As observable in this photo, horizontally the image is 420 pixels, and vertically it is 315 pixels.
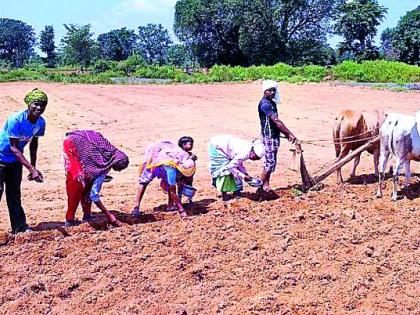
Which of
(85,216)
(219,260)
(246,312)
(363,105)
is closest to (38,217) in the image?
(85,216)

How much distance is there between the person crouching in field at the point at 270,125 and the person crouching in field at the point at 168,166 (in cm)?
127

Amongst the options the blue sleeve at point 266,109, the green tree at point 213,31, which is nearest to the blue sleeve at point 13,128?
the blue sleeve at point 266,109

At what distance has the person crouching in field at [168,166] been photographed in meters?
6.74

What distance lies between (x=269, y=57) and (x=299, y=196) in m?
44.7

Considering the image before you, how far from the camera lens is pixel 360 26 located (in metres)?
49.2

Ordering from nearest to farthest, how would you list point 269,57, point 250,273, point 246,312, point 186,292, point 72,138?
point 246,312, point 186,292, point 250,273, point 72,138, point 269,57

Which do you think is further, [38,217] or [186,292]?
[38,217]

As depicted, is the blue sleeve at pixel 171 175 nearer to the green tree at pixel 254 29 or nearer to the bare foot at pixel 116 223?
the bare foot at pixel 116 223

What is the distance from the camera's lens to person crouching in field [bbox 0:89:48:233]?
6016mm

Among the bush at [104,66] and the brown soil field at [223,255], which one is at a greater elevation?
the bush at [104,66]

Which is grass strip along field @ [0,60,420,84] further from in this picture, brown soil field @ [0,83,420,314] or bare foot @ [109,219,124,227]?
bare foot @ [109,219,124,227]

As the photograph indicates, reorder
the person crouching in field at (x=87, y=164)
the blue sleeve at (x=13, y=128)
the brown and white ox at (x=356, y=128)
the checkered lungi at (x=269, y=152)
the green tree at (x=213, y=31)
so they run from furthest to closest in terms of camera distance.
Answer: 1. the green tree at (x=213, y=31)
2. the brown and white ox at (x=356, y=128)
3. the checkered lungi at (x=269, y=152)
4. the person crouching in field at (x=87, y=164)
5. the blue sleeve at (x=13, y=128)

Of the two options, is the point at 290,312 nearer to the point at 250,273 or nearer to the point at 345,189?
the point at 250,273

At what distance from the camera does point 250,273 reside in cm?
521
